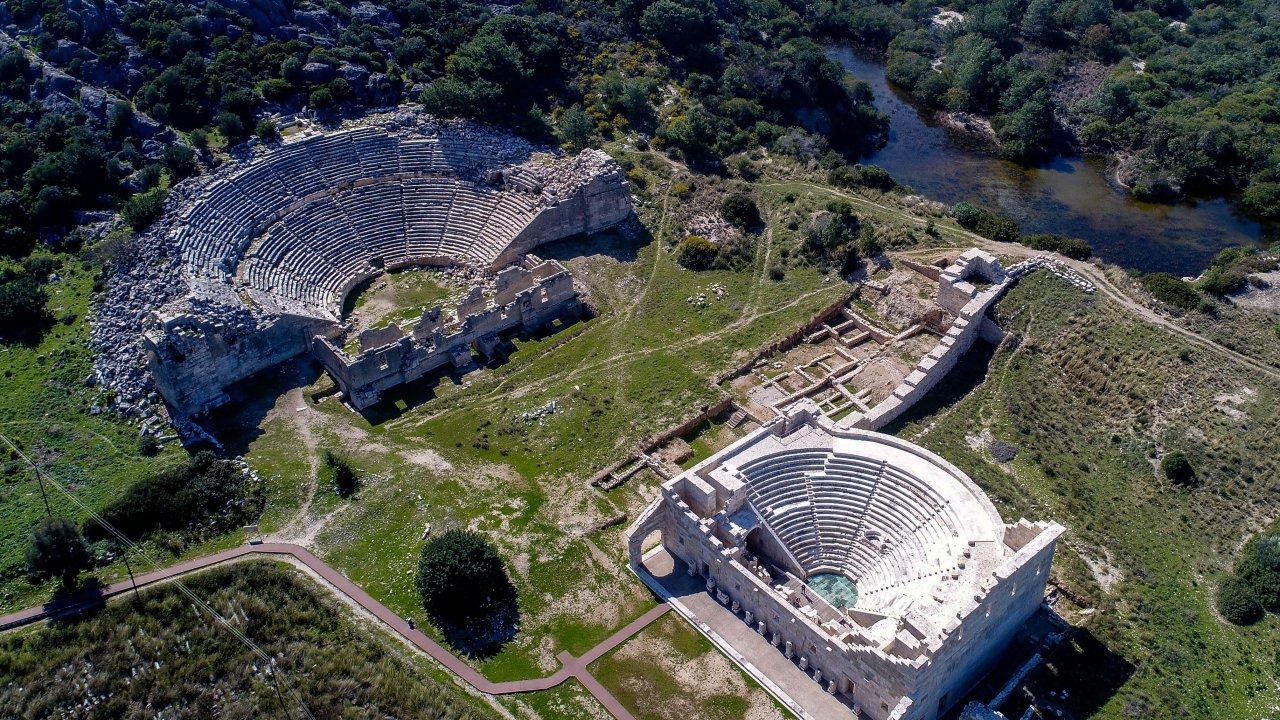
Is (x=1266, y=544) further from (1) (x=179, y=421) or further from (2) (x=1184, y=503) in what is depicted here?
(1) (x=179, y=421)

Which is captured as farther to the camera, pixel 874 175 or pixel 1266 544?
pixel 874 175

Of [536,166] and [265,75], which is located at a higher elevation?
[265,75]

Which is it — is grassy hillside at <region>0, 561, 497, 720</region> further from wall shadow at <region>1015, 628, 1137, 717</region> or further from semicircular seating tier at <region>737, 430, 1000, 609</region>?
wall shadow at <region>1015, 628, 1137, 717</region>

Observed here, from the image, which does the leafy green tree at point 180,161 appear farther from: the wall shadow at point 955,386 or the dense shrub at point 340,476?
the wall shadow at point 955,386

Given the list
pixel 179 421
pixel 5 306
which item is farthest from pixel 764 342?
pixel 5 306

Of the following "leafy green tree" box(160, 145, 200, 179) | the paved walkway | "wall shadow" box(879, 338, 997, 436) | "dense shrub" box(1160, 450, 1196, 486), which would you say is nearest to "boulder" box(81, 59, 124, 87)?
"leafy green tree" box(160, 145, 200, 179)

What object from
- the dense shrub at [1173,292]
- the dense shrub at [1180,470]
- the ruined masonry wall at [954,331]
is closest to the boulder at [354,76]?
the ruined masonry wall at [954,331]

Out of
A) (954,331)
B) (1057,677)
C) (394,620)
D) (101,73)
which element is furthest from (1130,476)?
(101,73)
